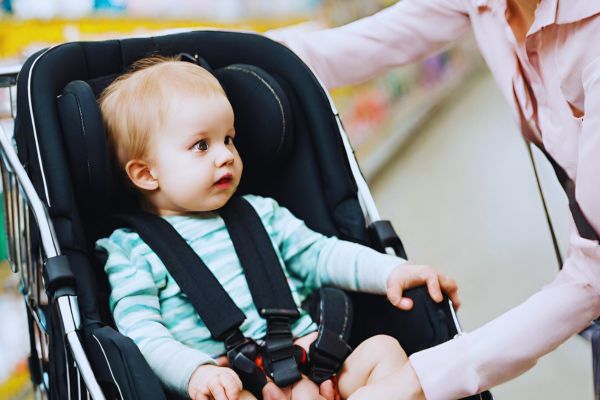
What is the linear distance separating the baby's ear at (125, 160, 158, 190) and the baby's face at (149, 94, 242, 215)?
13 millimetres

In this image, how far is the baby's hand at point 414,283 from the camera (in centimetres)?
133

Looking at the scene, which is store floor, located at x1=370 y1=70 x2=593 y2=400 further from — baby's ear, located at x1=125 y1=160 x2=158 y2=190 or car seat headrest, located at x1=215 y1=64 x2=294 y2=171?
baby's ear, located at x1=125 y1=160 x2=158 y2=190

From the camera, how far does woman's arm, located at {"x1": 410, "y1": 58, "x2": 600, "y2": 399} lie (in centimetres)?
119

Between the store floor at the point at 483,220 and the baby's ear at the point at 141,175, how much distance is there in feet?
2.82

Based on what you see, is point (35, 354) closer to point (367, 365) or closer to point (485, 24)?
point (367, 365)

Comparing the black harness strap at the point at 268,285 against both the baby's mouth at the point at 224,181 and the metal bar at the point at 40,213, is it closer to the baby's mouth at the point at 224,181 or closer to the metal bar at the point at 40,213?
the baby's mouth at the point at 224,181

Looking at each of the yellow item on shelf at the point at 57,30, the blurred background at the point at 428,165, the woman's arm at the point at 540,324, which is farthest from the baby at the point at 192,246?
the yellow item on shelf at the point at 57,30

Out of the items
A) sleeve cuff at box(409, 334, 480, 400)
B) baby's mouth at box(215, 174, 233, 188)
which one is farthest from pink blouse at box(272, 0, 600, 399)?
baby's mouth at box(215, 174, 233, 188)

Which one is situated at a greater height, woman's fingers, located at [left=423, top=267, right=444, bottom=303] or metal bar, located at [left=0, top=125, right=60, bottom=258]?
metal bar, located at [left=0, top=125, right=60, bottom=258]

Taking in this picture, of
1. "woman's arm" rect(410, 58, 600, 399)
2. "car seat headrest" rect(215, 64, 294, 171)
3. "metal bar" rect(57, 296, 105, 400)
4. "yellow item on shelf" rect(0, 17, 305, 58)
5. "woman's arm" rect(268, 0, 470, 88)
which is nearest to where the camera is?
"metal bar" rect(57, 296, 105, 400)

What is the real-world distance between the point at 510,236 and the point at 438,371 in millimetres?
1907

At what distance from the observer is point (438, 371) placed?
1188 mm

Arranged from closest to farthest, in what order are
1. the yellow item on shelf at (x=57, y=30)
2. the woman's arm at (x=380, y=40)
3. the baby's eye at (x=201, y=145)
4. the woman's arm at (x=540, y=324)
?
the woman's arm at (x=540, y=324) < the baby's eye at (x=201, y=145) < the woman's arm at (x=380, y=40) < the yellow item on shelf at (x=57, y=30)

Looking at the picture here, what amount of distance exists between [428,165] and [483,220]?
2.59 feet
